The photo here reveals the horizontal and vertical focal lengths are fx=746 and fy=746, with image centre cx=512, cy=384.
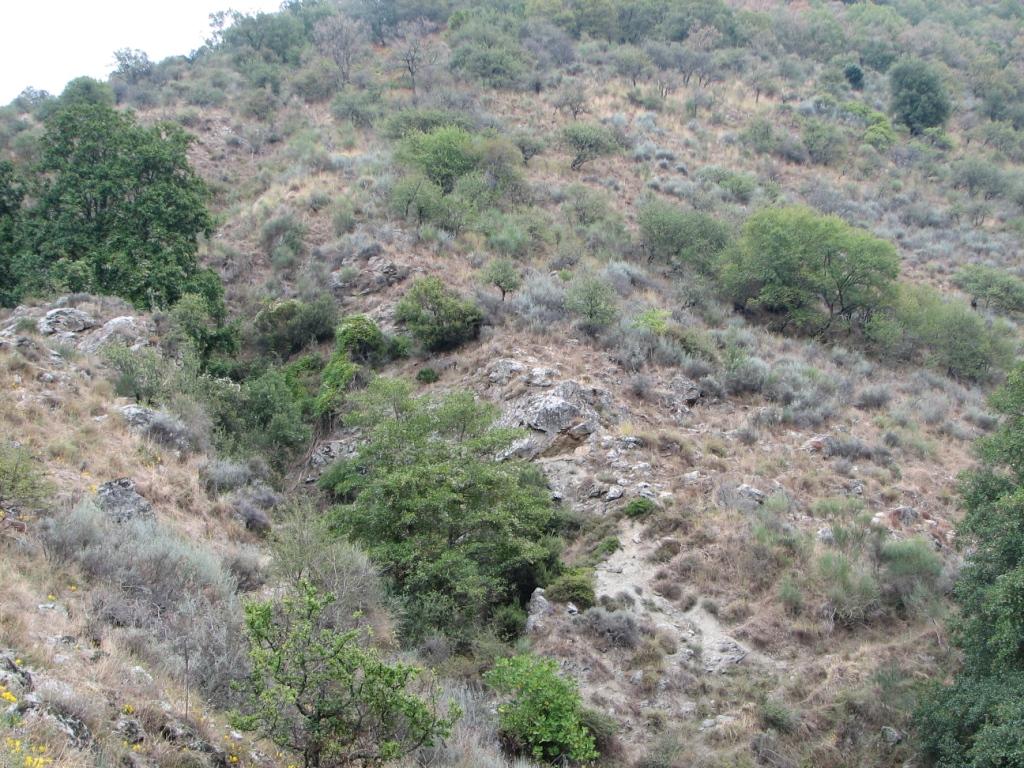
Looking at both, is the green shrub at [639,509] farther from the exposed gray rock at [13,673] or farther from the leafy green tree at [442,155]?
the leafy green tree at [442,155]

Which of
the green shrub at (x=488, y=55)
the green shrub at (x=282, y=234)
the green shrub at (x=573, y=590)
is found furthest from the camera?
the green shrub at (x=488, y=55)

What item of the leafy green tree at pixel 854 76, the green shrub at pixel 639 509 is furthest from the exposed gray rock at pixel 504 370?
the leafy green tree at pixel 854 76

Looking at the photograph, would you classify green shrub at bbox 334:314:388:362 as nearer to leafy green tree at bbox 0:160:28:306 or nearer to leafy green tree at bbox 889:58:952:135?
leafy green tree at bbox 0:160:28:306

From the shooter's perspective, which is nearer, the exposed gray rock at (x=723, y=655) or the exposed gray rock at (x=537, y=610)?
the exposed gray rock at (x=723, y=655)

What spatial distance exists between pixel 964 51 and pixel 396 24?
1437 inches

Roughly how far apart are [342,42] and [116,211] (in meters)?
24.7

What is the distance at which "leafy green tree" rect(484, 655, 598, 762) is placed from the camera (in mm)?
8328

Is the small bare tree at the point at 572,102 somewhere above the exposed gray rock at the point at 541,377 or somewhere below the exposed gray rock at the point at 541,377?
above

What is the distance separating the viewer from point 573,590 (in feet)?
37.9

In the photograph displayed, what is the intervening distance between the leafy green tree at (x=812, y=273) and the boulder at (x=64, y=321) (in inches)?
674

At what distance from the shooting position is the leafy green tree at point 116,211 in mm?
18812

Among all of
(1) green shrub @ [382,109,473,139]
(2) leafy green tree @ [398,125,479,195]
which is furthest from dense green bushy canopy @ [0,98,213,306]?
(1) green shrub @ [382,109,473,139]

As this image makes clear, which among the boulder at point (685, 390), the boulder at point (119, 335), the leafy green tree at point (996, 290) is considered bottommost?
the leafy green tree at point (996, 290)

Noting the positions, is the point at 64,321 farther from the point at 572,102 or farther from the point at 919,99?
the point at 919,99
